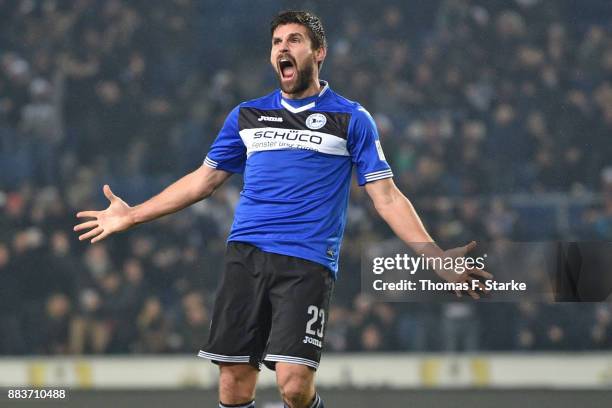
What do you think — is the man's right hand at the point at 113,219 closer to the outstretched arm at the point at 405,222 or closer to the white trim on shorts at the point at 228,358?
the white trim on shorts at the point at 228,358

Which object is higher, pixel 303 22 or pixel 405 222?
pixel 303 22

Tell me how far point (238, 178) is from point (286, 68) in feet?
14.4

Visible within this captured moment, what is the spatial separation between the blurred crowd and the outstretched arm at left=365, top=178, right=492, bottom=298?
3.93 metres

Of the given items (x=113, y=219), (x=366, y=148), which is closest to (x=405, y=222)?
(x=366, y=148)

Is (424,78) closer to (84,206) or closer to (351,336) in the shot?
(351,336)

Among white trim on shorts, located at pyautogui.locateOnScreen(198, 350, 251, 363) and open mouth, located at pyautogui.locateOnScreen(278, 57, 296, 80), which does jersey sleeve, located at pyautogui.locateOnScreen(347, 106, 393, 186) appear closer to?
open mouth, located at pyautogui.locateOnScreen(278, 57, 296, 80)

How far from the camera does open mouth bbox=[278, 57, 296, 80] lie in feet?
14.1

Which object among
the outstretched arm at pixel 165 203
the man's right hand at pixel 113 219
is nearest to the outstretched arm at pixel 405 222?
the outstretched arm at pixel 165 203

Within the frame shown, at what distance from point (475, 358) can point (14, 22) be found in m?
5.21

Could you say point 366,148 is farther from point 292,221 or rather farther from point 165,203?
point 165,203

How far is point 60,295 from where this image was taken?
832cm

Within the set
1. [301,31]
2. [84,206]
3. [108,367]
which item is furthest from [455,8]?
[301,31]

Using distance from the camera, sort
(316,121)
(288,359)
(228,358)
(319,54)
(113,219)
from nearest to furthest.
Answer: (288,359), (228,358), (316,121), (319,54), (113,219)

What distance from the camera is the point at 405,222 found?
13.7ft
